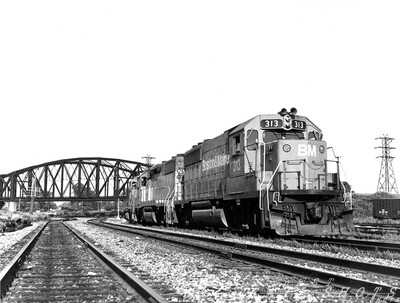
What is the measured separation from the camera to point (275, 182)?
15.1 meters

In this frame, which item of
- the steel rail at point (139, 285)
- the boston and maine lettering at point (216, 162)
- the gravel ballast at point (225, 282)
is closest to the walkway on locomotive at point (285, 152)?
the boston and maine lettering at point (216, 162)

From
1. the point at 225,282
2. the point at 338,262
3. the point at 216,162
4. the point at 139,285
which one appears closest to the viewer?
the point at 139,285

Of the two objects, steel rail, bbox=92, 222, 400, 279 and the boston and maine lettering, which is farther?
the boston and maine lettering

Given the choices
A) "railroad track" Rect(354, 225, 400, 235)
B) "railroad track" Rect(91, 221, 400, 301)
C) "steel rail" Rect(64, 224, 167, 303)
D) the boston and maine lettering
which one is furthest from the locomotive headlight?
"steel rail" Rect(64, 224, 167, 303)

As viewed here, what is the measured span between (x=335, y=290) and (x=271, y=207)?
7.55 m

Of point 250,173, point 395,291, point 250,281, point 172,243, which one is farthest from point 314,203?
point 395,291

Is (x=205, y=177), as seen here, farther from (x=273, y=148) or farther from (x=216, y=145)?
(x=273, y=148)

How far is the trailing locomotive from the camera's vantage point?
47.3 ft

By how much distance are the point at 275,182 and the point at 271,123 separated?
2.06 meters

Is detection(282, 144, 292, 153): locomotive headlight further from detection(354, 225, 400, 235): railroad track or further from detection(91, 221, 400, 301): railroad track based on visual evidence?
detection(354, 225, 400, 235): railroad track

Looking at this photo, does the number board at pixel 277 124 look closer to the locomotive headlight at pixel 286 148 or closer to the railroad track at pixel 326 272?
the locomotive headlight at pixel 286 148

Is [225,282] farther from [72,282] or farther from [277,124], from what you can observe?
[277,124]

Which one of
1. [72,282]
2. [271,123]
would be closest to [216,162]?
[271,123]

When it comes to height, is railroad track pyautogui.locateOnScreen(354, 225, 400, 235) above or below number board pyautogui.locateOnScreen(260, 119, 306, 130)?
below
